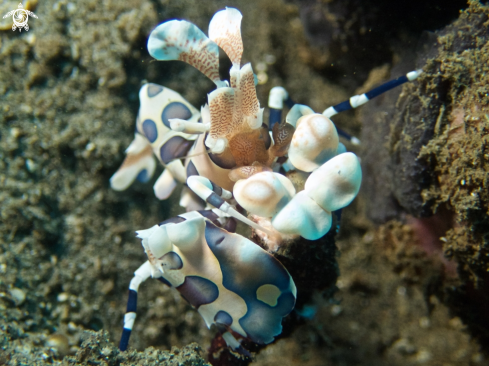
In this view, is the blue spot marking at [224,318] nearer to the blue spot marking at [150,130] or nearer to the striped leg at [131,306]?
→ the striped leg at [131,306]

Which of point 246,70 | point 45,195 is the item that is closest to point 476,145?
point 246,70

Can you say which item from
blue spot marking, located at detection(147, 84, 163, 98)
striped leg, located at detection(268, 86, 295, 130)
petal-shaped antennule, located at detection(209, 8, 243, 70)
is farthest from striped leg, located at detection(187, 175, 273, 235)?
blue spot marking, located at detection(147, 84, 163, 98)

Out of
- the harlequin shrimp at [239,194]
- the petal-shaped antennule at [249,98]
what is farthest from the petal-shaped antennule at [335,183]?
the petal-shaped antennule at [249,98]

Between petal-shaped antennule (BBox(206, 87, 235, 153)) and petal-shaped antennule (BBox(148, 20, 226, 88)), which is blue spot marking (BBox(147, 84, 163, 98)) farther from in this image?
petal-shaped antennule (BBox(206, 87, 235, 153))

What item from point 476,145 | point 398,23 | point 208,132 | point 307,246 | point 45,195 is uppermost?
point 398,23

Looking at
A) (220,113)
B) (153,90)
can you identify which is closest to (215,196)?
(220,113)

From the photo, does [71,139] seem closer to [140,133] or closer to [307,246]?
[140,133]
